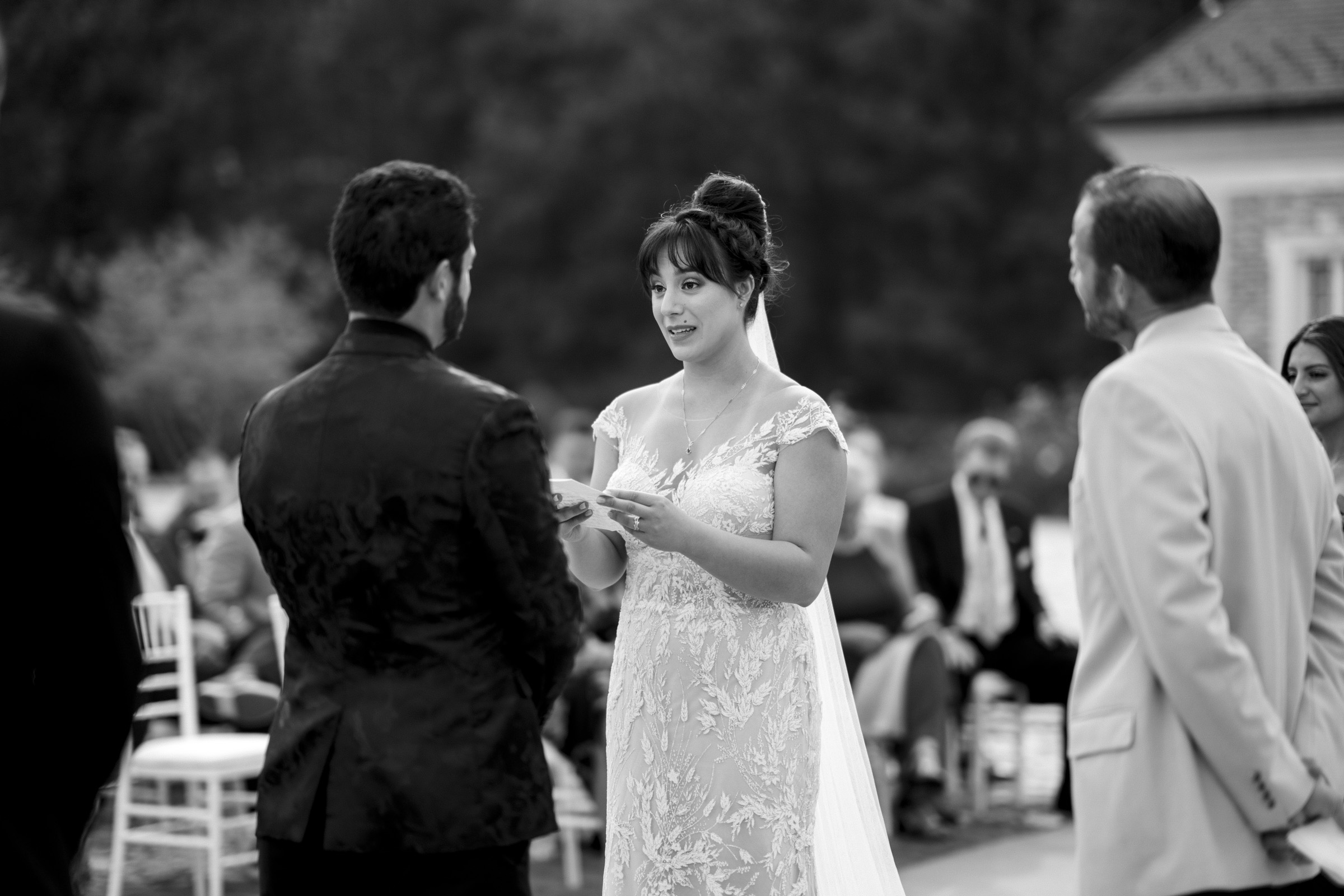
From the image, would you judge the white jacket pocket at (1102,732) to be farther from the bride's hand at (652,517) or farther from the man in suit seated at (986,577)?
the man in suit seated at (986,577)

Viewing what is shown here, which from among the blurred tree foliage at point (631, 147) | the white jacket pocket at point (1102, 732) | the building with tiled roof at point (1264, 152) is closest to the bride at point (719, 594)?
the white jacket pocket at point (1102, 732)

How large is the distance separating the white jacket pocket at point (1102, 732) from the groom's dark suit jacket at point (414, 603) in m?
0.84

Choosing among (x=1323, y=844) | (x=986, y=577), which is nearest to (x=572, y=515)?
(x=1323, y=844)

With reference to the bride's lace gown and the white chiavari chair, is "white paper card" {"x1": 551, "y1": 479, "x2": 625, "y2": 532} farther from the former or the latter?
the white chiavari chair

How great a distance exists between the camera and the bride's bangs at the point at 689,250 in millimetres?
3738

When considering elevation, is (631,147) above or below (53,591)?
above

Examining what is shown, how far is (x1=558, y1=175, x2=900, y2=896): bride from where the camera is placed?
11.9 feet

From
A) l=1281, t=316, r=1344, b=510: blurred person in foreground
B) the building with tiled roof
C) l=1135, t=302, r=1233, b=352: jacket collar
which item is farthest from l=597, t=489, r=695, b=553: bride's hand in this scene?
the building with tiled roof

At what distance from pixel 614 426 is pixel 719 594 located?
567 millimetres

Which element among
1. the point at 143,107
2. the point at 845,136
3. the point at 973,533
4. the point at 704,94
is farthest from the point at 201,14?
the point at 973,533

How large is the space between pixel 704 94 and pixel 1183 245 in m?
41.9

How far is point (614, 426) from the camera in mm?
4051

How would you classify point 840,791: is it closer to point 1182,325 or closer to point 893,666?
point 1182,325

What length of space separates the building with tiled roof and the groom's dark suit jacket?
13711 millimetres
